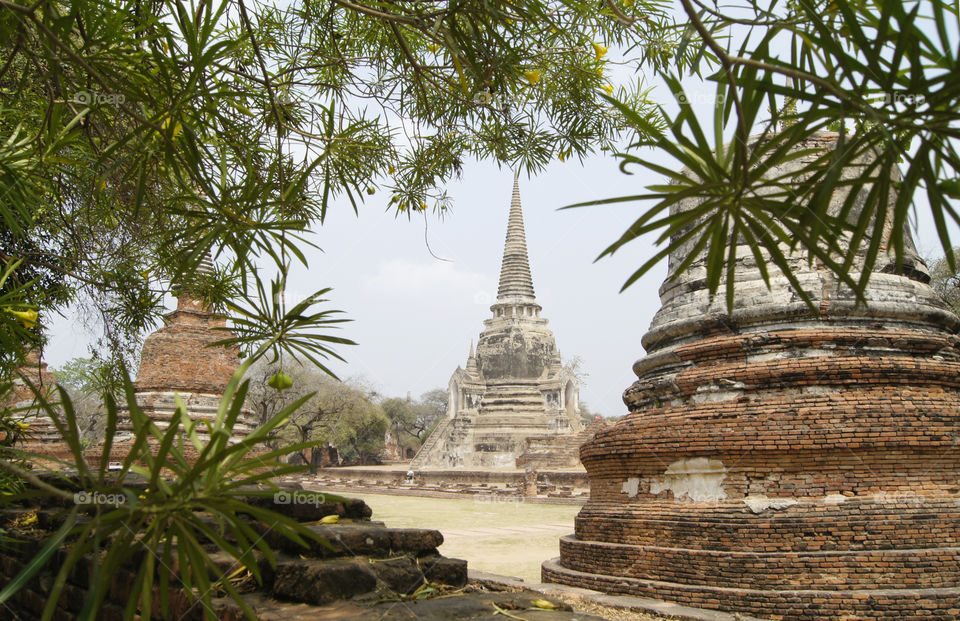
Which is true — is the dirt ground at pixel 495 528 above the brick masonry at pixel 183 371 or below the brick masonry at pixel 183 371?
below

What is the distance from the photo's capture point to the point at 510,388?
3206cm

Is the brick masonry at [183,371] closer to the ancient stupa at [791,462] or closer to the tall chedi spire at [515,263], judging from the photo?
the ancient stupa at [791,462]

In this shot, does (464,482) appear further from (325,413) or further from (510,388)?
(325,413)

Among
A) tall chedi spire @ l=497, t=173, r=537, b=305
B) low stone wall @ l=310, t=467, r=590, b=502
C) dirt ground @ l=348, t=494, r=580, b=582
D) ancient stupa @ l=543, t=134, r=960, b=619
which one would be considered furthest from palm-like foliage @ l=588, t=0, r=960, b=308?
tall chedi spire @ l=497, t=173, r=537, b=305

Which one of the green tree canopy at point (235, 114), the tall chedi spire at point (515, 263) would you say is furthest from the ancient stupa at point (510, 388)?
the green tree canopy at point (235, 114)

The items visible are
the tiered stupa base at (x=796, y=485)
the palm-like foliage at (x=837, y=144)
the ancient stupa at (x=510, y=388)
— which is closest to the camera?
the palm-like foliage at (x=837, y=144)

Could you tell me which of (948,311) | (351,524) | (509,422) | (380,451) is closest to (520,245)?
(509,422)

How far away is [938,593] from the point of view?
165 inches

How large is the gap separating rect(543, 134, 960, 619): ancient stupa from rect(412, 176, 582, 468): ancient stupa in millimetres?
24221

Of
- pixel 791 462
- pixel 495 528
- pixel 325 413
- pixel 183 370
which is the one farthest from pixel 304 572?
pixel 325 413

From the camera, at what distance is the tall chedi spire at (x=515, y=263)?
33500 mm

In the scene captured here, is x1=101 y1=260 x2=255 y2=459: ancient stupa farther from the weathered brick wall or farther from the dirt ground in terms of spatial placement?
the dirt ground

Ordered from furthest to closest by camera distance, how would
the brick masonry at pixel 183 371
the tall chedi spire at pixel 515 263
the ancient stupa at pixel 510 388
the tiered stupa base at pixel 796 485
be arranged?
the tall chedi spire at pixel 515 263 → the ancient stupa at pixel 510 388 → the brick masonry at pixel 183 371 → the tiered stupa base at pixel 796 485

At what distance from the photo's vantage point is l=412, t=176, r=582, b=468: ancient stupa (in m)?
30.3
